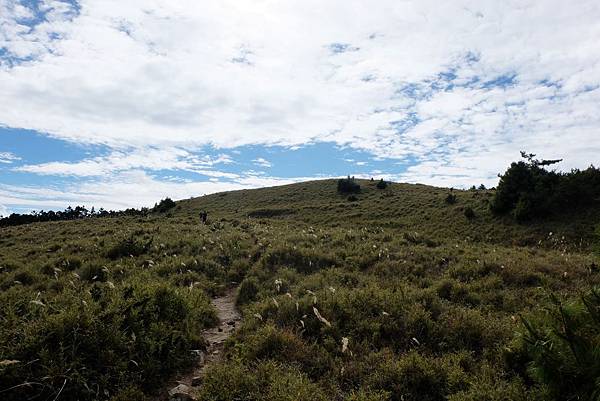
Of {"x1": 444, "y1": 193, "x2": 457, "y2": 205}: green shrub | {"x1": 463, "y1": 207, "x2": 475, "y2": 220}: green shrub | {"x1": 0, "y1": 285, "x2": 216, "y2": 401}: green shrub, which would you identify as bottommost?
{"x1": 0, "y1": 285, "x2": 216, "y2": 401}: green shrub

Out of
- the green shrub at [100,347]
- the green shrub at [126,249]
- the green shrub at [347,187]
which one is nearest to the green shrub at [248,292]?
the green shrub at [100,347]

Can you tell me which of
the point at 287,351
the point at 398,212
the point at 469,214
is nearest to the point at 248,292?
the point at 287,351

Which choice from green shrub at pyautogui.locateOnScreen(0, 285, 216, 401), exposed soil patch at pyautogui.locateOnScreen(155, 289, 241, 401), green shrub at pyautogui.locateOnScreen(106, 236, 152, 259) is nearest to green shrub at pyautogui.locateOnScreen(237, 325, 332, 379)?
exposed soil patch at pyautogui.locateOnScreen(155, 289, 241, 401)

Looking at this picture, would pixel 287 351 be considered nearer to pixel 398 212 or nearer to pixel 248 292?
pixel 248 292

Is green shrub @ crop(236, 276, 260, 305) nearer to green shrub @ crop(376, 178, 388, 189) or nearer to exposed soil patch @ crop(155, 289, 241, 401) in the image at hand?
exposed soil patch @ crop(155, 289, 241, 401)

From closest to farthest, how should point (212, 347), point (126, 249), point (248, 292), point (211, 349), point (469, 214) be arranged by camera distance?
1. point (211, 349)
2. point (212, 347)
3. point (248, 292)
4. point (126, 249)
5. point (469, 214)

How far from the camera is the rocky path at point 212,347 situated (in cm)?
587

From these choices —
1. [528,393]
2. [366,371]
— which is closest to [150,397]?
[366,371]

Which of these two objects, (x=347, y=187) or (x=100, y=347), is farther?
(x=347, y=187)

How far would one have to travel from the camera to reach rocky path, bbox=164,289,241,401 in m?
5.87

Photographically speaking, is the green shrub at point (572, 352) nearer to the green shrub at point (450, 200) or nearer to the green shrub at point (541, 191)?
the green shrub at point (541, 191)

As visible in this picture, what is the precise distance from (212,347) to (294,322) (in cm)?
166

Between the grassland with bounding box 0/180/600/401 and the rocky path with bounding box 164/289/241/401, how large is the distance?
24cm

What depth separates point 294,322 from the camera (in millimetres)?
8117
